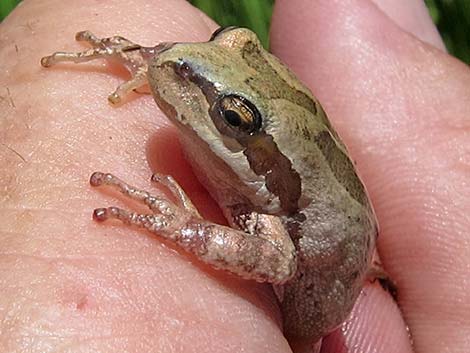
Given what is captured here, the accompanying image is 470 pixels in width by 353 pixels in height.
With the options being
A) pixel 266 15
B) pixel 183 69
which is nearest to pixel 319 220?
pixel 183 69

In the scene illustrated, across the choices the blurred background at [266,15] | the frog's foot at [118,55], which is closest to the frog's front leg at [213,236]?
the frog's foot at [118,55]

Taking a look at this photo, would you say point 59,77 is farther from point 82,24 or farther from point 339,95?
point 339,95

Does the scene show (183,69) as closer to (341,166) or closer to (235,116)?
(235,116)

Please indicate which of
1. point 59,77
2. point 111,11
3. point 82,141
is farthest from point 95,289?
point 111,11

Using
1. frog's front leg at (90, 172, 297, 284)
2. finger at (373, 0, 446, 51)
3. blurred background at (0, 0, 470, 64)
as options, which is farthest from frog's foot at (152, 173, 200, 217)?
blurred background at (0, 0, 470, 64)

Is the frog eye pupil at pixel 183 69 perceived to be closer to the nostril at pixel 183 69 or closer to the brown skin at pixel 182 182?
the nostril at pixel 183 69

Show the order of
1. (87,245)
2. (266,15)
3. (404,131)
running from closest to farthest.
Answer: (87,245) → (404,131) → (266,15)
